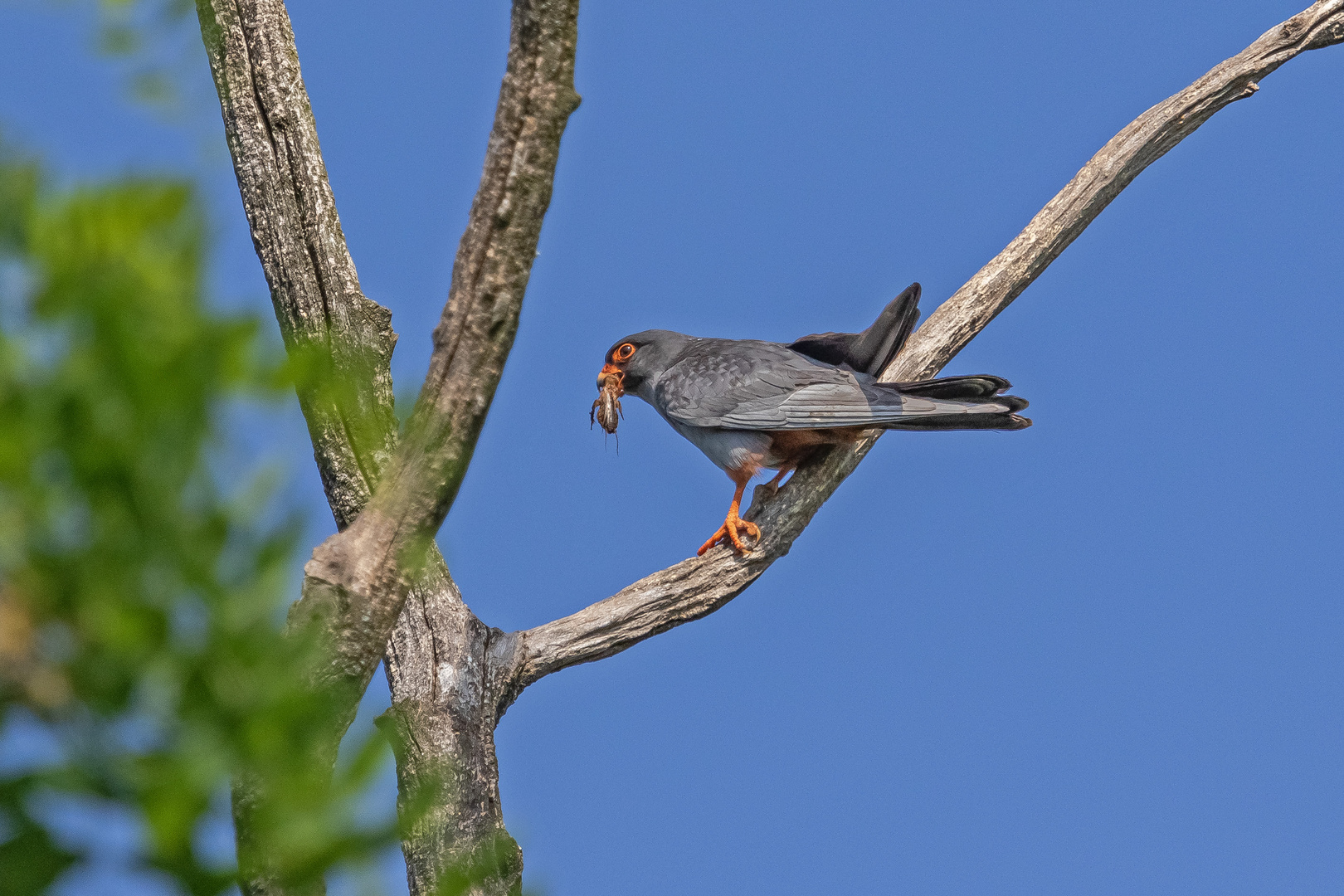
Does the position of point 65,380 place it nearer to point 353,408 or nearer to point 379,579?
point 353,408

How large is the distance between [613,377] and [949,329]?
69.1 inches

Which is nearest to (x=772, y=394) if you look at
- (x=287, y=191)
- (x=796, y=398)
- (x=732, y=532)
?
(x=796, y=398)

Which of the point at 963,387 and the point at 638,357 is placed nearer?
the point at 963,387

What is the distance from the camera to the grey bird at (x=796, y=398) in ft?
15.6

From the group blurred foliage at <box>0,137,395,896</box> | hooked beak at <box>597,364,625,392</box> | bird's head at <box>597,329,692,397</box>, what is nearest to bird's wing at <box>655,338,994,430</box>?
bird's head at <box>597,329,692,397</box>

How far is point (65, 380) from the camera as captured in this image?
0.92m

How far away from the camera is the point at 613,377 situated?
6117mm

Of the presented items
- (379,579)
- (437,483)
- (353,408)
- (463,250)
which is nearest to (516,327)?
(463,250)

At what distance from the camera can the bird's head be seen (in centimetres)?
603

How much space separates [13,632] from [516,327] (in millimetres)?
1794

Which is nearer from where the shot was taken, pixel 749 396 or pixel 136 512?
pixel 136 512

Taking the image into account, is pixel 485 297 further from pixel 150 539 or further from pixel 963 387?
pixel 963 387

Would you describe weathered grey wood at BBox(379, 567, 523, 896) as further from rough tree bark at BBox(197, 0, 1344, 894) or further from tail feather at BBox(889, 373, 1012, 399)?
tail feather at BBox(889, 373, 1012, 399)

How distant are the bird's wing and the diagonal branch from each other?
44 centimetres
